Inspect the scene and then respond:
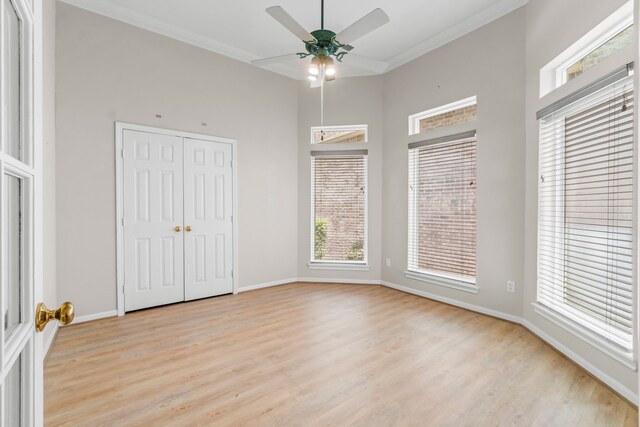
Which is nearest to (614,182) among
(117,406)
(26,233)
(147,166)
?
(26,233)

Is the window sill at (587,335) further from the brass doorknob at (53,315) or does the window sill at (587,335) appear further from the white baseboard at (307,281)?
the brass doorknob at (53,315)

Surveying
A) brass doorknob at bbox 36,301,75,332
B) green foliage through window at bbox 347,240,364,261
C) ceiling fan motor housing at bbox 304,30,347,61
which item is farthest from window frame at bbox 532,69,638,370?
brass doorknob at bbox 36,301,75,332

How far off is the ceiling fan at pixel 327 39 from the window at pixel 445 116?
1.44 meters

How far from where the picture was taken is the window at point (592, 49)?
217cm

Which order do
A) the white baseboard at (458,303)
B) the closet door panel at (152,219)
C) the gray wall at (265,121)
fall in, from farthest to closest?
the closet door panel at (152,219) → the white baseboard at (458,303) → the gray wall at (265,121)

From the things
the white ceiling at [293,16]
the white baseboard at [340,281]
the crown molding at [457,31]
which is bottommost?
the white baseboard at [340,281]

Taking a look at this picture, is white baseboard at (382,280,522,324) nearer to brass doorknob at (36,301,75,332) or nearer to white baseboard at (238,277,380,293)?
white baseboard at (238,277,380,293)

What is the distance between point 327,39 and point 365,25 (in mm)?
380

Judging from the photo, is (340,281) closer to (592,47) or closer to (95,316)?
(95,316)

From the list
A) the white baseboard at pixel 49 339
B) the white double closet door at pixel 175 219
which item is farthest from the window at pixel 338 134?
the white baseboard at pixel 49 339

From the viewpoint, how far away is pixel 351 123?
4883mm

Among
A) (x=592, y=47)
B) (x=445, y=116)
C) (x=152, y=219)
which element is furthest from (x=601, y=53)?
(x=152, y=219)

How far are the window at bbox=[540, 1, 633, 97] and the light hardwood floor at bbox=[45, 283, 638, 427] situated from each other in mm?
2270

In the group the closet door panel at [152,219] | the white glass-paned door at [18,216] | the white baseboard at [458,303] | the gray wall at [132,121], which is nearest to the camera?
the white glass-paned door at [18,216]
